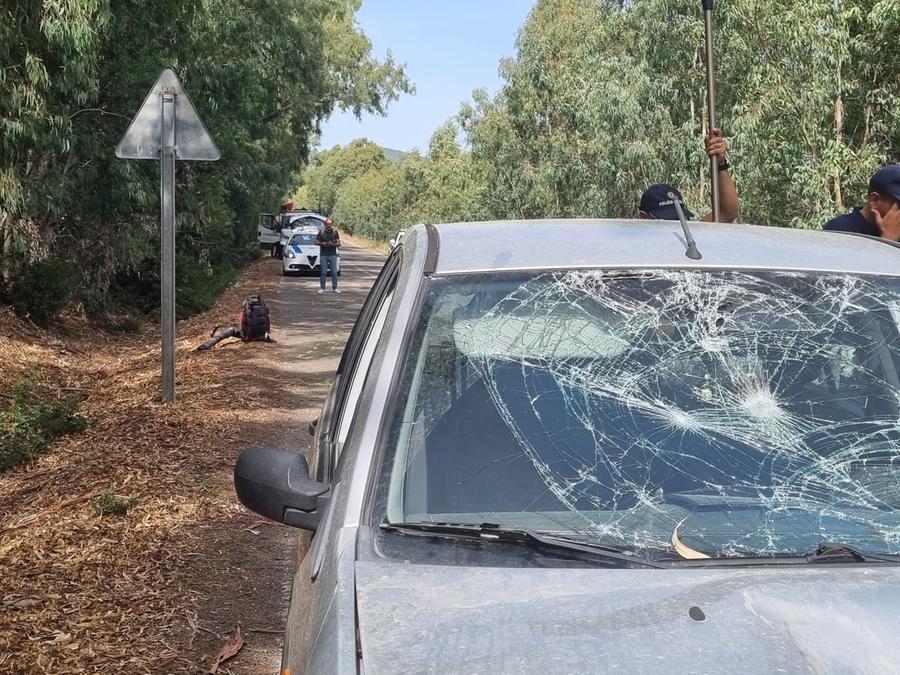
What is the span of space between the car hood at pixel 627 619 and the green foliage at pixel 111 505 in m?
4.40

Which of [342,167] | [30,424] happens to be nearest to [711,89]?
[30,424]

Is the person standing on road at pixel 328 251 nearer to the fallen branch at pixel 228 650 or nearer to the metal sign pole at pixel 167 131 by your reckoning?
the metal sign pole at pixel 167 131

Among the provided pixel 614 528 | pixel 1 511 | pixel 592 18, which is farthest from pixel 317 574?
pixel 592 18

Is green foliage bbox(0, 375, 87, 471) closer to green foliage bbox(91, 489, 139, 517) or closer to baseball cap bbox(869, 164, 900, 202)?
green foliage bbox(91, 489, 139, 517)

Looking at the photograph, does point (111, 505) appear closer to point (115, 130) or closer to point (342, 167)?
point (115, 130)

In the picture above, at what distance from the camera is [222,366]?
12078mm

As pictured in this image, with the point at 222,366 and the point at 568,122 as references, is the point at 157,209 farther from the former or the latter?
the point at 568,122

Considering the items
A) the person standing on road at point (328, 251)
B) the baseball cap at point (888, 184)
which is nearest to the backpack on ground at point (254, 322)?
the person standing on road at point (328, 251)

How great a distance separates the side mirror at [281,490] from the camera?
100 inches

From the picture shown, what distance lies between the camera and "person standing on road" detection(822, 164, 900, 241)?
480cm

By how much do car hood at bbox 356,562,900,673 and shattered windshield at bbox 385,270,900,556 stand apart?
0.85ft

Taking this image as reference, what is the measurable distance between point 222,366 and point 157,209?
23.6ft

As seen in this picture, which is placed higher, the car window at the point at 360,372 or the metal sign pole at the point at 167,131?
the metal sign pole at the point at 167,131

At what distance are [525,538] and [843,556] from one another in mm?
693
